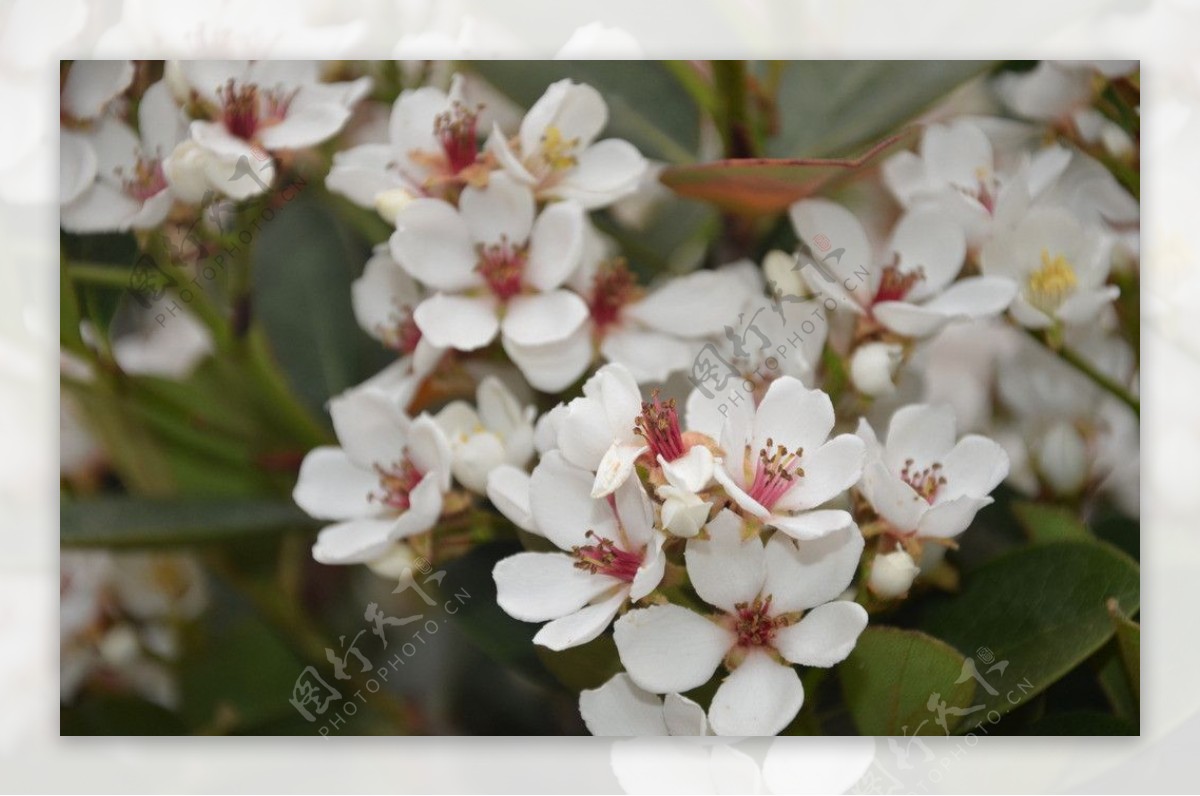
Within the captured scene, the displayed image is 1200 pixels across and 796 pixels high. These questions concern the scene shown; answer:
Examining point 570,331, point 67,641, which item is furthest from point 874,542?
point 67,641

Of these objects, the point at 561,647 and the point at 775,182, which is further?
the point at 775,182

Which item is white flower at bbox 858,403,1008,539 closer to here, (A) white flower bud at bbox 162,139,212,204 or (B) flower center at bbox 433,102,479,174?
(B) flower center at bbox 433,102,479,174

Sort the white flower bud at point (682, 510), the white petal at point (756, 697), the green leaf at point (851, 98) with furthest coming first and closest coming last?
the green leaf at point (851, 98) < the white petal at point (756, 697) < the white flower bud at point (682, 510)

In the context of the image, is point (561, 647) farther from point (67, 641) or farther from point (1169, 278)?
point (1169, 278)

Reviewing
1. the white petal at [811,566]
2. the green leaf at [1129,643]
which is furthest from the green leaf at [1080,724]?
the white petal at [811,566]

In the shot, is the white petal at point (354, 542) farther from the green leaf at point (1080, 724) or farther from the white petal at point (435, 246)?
the green leaf at point (1080, 724)

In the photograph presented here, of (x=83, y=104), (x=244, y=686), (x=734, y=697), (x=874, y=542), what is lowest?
(x=244, y=686)
